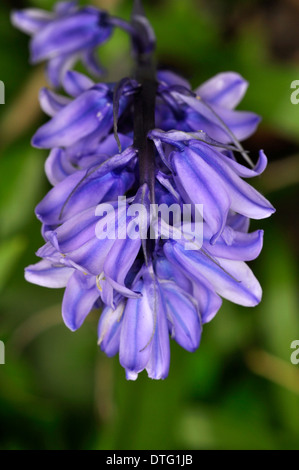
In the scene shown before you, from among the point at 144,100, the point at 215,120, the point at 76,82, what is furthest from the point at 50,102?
the point at 215,120

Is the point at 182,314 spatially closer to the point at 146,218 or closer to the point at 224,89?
the point at 146,218

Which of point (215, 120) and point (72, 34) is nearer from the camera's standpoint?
point (215, 120)

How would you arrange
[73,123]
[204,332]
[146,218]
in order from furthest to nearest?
[204,332]
[73,123]
[146,218]

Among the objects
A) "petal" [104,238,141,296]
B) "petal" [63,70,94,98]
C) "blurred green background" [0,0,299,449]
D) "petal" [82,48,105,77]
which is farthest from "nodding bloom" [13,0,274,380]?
"blurred green background" [0,0,299,449]

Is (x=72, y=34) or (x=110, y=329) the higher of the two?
(x=72, y=34)

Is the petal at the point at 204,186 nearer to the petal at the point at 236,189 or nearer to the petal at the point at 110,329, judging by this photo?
the petal at the point at 236,189
